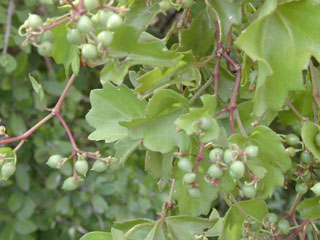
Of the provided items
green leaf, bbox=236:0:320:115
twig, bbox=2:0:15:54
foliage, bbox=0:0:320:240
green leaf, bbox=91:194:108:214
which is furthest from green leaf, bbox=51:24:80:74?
green leaf, bbox=91:194:108:214

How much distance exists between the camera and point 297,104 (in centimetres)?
71

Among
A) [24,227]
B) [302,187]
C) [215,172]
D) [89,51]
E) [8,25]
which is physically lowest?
[24,227]

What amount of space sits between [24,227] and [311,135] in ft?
3.23

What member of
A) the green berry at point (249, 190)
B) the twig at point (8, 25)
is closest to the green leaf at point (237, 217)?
the green berry at point (249, 190)

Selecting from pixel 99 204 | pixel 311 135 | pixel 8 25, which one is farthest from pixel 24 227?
pixel 311 135

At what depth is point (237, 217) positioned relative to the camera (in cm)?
69

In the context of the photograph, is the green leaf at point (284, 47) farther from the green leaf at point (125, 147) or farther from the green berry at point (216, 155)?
the green leaf at point (125, 147)

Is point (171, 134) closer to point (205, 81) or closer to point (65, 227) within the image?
point (205, 81)

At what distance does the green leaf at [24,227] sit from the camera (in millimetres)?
1431

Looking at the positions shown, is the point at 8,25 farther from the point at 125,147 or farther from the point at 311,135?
the point at 311,135

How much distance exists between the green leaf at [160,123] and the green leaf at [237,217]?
0.13m

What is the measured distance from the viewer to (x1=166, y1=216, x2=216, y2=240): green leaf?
68cm

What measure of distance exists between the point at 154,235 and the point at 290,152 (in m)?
0.18

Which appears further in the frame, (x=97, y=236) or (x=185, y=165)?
(x=97, y=236)
